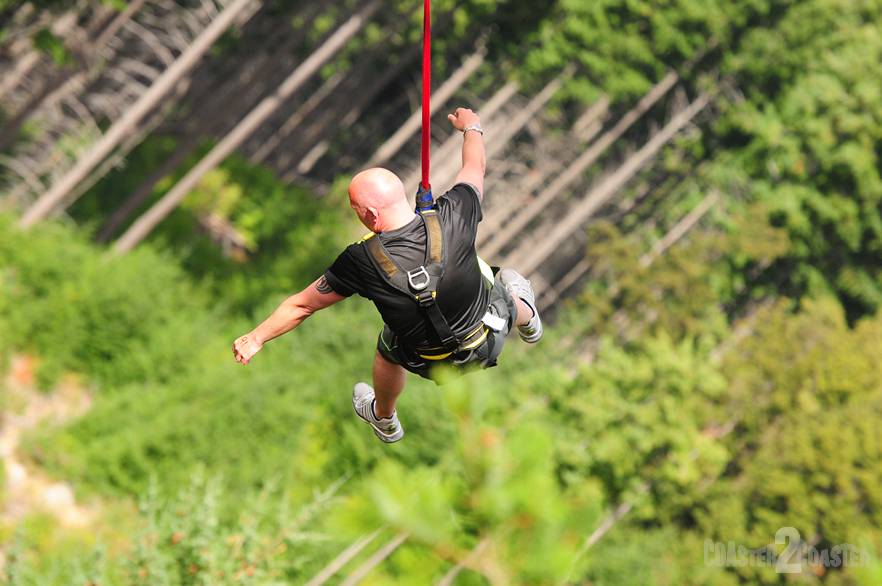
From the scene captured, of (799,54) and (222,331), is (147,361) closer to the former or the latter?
(222,331)

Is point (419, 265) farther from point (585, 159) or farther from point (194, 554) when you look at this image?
point (585, 159)

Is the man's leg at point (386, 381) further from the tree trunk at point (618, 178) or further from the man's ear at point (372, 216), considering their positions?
the tree trunk at point (618, 178)

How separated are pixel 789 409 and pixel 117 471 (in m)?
13.9

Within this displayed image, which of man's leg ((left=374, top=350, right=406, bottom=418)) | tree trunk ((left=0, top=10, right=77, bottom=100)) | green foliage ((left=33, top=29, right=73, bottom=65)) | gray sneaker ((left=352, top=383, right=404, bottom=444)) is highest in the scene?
man's leg ((left=374, top=350, right=406, bottom=418))

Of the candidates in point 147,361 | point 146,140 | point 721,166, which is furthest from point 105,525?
point 721,166

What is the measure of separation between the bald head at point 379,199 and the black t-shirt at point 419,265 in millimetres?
68

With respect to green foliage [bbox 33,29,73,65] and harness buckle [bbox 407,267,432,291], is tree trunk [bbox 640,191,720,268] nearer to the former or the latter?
green foliage [bbox 33,29,73,65]

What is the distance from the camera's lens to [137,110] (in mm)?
17797

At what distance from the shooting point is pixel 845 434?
66.3 feet

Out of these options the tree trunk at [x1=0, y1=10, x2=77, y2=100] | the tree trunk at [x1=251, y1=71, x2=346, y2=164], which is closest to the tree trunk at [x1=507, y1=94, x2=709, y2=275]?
the tree trunk at [x1=251, y1=71, x2=346, y2=164]

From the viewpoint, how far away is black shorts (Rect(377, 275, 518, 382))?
18.4 ft

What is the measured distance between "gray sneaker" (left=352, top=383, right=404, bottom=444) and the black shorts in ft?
1.76

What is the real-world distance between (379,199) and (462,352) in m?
1.14

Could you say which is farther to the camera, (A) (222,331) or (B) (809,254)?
(B) (809,254)
